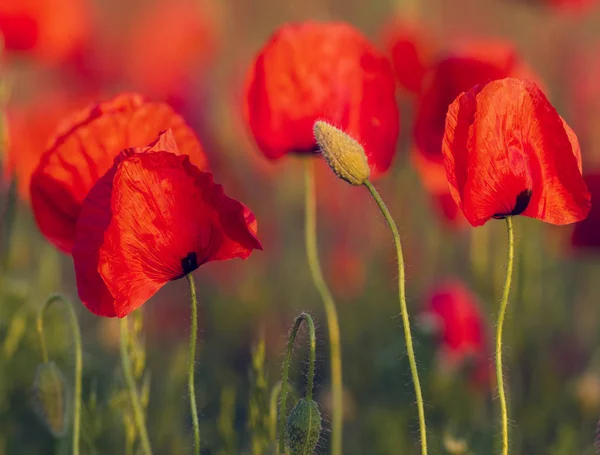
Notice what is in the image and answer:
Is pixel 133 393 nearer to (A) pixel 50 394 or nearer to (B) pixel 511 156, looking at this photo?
(A) pixel 50 394

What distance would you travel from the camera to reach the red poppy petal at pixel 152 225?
1.34 metres

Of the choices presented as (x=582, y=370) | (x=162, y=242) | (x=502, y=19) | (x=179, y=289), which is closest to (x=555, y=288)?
(x=582, y=370)

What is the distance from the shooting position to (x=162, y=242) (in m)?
1.38

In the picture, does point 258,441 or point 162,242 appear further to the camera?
point 258,441

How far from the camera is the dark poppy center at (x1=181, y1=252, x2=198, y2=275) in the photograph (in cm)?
141

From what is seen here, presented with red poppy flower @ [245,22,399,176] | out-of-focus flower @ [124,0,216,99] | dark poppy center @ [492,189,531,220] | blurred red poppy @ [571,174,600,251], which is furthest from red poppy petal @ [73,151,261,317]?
out-of-focus flower @ [124,0,216,99]

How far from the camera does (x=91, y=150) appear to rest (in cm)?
154

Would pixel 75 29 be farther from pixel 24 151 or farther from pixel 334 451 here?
pixel 334 451

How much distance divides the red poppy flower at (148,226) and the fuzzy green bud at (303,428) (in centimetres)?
21

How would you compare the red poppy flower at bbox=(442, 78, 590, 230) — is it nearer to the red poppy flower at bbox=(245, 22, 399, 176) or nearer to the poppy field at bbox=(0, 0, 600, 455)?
the poppy field at bbox=(0, 0, 600, 455)

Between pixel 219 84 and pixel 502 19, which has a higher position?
pixel 502 19

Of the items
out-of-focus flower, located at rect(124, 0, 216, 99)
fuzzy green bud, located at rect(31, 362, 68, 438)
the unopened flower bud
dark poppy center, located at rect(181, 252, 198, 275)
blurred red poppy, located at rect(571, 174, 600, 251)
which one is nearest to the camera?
the unopened flower bud

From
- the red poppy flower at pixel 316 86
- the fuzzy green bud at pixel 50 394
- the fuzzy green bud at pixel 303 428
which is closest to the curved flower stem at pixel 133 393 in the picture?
Answer: the fuzzy green bud at pixel 50 394

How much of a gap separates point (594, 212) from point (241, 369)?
158cm
